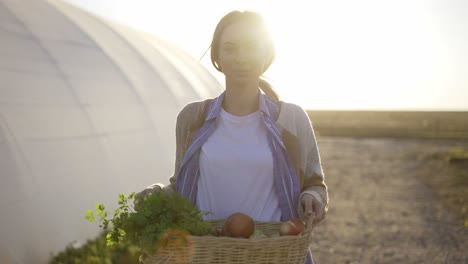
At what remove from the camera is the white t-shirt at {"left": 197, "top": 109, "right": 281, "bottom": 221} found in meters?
2.26

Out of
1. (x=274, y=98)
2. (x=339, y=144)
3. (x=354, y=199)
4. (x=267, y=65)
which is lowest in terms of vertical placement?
(x=339, y=144)

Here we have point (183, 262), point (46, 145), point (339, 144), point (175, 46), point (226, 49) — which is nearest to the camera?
point (183, 262)

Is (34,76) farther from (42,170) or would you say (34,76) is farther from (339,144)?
(339,144)

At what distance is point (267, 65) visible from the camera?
7.98 ft

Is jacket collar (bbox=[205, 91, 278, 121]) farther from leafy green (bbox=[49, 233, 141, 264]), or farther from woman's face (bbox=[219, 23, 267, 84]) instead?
leafy green (bbox=[49, 233, 141, 264])

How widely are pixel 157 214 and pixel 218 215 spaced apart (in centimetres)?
52

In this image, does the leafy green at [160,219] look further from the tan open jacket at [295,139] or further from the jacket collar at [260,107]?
the jacket collar at [260,107]

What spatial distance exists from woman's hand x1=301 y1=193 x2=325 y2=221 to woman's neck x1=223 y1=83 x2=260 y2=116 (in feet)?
1.46

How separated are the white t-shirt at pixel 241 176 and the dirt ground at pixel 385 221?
14.3ft

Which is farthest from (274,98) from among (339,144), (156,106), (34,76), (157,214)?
(339,144)

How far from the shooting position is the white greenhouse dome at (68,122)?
192 inches

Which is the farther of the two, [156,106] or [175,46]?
[175,46]

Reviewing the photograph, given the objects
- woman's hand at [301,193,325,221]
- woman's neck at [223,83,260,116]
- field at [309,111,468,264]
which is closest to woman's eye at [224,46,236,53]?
woman's neck at [223,83,260,116]

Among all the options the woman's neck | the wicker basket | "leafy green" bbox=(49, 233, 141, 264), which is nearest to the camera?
the wicker basket
